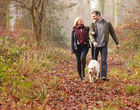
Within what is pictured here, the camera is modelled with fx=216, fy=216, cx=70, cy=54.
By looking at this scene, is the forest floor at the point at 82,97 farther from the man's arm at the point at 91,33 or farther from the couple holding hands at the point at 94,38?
the man's arm at the point at 91,33

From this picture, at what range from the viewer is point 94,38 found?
7188 millimetres

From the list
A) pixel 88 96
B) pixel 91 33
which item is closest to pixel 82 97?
pixel 88 96

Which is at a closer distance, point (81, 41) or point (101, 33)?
point (101, 33)

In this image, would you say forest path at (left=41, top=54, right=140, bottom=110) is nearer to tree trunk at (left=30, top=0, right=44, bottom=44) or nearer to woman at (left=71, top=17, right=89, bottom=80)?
woman at (left=71, top=17, right=89, bottom=80)

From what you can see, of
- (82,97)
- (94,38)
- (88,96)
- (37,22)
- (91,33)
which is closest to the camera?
(82,97)

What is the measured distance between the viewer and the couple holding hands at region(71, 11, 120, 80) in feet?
23.0

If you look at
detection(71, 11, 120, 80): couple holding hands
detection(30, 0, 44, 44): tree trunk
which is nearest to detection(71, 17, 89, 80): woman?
detection(71, 11, 120, 80): couple holding hands

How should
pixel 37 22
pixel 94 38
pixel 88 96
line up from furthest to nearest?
pixel 37 22 → pixel 94 38 → pixel 88 96

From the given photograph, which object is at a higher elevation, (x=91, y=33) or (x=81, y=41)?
(x=91, y=33)

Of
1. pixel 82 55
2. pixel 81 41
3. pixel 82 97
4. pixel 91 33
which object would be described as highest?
pixel 91 33

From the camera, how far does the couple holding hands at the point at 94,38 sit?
7016 mm

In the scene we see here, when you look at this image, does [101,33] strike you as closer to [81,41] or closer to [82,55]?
[81,41]

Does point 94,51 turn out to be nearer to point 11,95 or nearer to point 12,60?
point 12,60

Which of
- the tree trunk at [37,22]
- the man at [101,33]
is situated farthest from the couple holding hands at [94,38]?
the tree trunk at [37,22]
